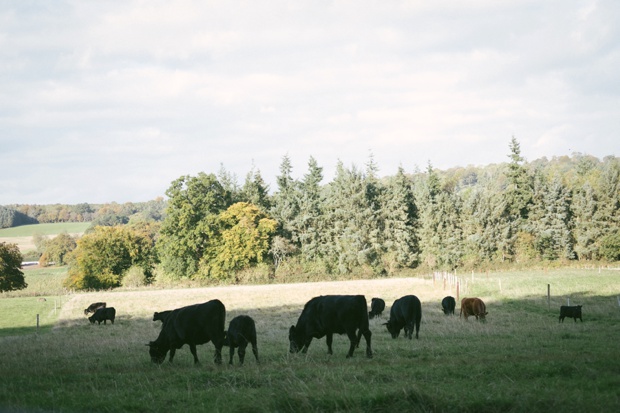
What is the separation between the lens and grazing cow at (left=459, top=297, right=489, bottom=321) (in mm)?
24562

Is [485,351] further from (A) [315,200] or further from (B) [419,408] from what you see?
(A) [315,200]

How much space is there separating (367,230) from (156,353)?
2747 inches

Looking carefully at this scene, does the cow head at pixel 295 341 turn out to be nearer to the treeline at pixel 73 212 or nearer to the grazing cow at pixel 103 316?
the grazing cow at pixel 103 316

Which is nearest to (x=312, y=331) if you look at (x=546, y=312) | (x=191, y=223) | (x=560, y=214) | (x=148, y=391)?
(x=148, y=391)

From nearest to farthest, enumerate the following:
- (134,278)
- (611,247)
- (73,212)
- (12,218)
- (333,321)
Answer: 1. (333,321)
2. (611,247)
3. (134,278)
4. (12,218)
5. (73,212)

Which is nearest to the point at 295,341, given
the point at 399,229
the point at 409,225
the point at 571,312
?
the point at 571,312

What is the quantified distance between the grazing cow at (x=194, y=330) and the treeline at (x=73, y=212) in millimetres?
140316

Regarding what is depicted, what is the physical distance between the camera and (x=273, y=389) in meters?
9.85

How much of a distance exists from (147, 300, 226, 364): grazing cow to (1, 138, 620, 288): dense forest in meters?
62.7

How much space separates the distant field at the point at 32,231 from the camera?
13312cm

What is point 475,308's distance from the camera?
982 inches

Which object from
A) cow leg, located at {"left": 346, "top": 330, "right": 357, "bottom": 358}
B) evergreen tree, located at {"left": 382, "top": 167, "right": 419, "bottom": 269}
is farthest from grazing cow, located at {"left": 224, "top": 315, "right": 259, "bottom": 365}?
evergreen tree, located at {"left": 382, "top": 167, "right": 419, "bottom": 269}

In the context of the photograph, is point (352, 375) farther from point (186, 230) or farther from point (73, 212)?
point (73, 212)

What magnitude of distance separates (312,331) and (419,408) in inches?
296
